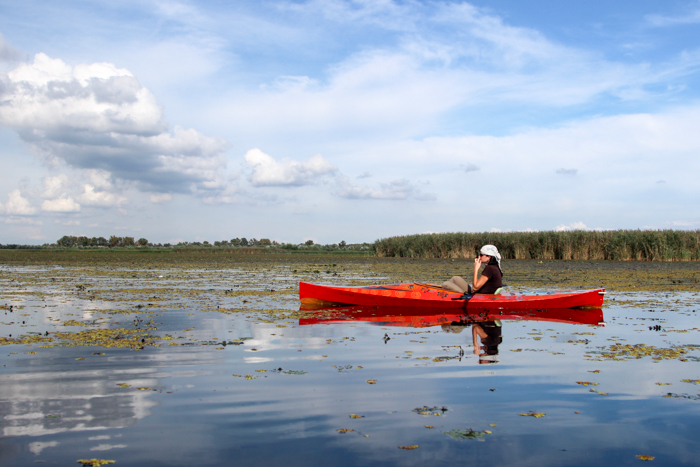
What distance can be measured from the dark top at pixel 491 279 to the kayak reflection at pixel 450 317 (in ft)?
1.33

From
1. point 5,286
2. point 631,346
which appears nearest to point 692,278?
point 631,346

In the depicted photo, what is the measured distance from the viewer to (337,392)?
4684 millimetres

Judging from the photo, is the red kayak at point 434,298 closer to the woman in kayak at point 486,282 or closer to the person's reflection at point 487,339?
the woman in kayak at point 486,282

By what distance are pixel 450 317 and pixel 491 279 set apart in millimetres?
A: 1129

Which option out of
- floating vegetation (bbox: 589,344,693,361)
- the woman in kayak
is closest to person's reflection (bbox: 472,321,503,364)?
the woman in kayak

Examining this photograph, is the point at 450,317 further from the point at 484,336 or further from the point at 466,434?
the point at 466,434

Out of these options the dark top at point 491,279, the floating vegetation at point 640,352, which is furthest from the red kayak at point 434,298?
the floating vegetation at point 640,352

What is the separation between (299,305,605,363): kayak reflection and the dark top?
0.41m

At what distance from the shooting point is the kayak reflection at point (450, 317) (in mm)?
8769

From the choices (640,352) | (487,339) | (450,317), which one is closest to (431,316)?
(450,317)

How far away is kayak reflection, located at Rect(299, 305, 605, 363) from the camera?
8.77 meters

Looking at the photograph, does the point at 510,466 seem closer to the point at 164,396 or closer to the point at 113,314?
the point at 164,396

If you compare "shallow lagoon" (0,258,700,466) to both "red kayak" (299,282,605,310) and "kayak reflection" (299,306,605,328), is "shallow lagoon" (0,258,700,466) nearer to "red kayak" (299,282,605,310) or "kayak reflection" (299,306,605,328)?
"kayak reflection" (299,306,605,328)

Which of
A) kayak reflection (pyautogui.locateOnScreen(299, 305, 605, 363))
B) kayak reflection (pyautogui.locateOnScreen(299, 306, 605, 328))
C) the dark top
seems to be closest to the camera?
kayak reflection (pyautogui.locateOnScreen(299, 305, 605, 363))
